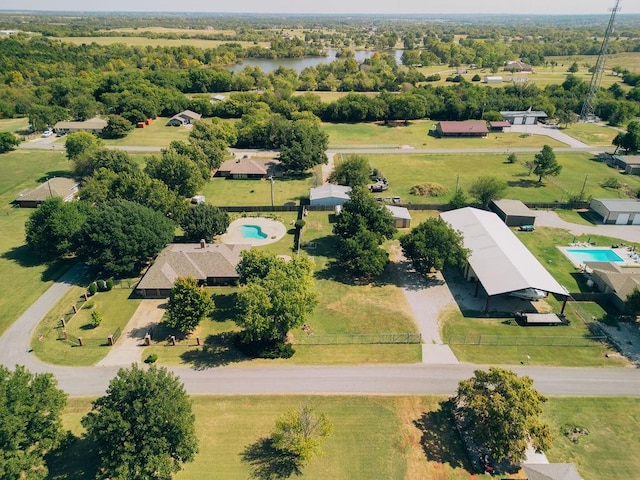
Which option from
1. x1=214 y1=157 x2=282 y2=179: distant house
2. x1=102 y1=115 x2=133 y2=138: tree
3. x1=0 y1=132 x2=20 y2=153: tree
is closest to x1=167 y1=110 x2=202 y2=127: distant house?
x1=102 y1=115 x2=133 y2=138: tree

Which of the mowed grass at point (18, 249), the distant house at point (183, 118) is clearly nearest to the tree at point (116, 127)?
the distant house at point (183, 118)

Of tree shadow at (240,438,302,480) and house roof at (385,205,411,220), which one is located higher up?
house roof at (385,205,411,220)

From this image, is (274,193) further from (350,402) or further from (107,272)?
(350,402)

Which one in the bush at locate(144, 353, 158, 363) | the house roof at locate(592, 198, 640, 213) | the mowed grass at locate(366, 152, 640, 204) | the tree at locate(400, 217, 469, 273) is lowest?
the mowed grass at locate(366, 152, 640, 204)

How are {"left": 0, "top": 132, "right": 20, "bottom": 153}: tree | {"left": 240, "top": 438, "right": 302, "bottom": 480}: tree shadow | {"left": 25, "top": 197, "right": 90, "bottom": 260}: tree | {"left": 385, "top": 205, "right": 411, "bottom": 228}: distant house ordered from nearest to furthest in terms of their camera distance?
{"left": 240, "top": 438, "right": 302, "bottom": 480}: tree shadow
{"left": 25, "top": 197, "right": 90, "bottom": 260}: tree
{"left": 385, "top": 205, "right": 411, "bottom": 228}: distant house
{"left": 0, "top": 132, "right": 20, "bottom": 153}: tree

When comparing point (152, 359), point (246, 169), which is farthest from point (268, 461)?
point (246, 169)

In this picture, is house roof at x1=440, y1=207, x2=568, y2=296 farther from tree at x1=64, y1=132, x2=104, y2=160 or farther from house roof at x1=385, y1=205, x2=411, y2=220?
tree at x1=64, y1=132, x2=104, y2=160

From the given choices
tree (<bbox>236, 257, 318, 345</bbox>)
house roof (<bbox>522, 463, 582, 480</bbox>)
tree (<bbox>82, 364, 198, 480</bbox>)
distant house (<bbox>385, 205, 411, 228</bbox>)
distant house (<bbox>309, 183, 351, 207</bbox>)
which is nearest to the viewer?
tree (<bbox>82, 364, 198, 480</bbox>)

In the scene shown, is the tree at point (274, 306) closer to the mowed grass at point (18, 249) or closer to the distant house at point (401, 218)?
the mowed grass at point (18, 249)

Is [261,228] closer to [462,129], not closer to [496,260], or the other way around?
[496,260]

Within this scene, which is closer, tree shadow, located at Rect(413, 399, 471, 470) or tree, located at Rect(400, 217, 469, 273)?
tree shadow, located at Rect(413, 399, 471, 470)
